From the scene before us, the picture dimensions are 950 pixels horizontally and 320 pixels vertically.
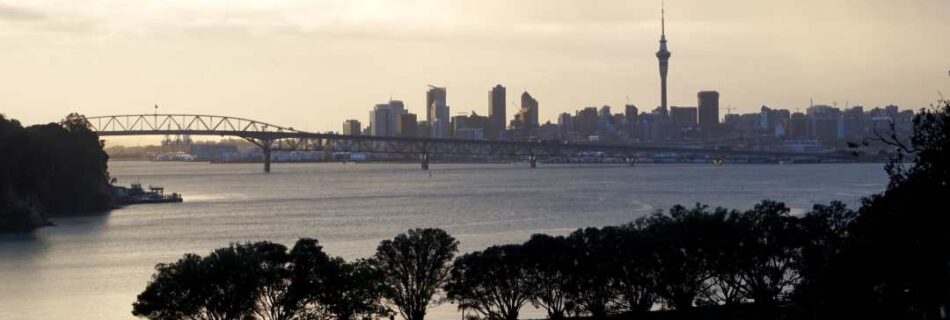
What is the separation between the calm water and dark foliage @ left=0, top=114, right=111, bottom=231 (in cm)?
167

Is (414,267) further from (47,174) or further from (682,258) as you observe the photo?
(47,174)

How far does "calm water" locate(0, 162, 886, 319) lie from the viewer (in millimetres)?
41656

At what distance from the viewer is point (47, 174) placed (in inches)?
3012

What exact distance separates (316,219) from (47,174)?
16.6 meters

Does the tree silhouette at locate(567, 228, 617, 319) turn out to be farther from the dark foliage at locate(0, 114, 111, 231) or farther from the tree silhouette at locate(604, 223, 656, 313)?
the dark foliage at locate(0, 114, 111, 231)

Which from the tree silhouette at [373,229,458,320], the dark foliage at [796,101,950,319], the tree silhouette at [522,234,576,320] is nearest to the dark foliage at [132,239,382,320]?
the tree silhouette at [373,229,458,320]

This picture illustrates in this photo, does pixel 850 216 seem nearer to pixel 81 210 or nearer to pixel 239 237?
pixel 239 237

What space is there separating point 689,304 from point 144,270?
18.4m

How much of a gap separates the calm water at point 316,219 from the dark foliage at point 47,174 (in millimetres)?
1666

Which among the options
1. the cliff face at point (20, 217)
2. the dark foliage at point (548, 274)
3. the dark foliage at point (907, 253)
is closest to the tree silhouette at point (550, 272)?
the dark foliage at point (548, 274)

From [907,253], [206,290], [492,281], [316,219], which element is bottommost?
[316,219]

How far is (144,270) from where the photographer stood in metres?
44.5

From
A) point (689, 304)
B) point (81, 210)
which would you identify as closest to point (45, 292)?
point (689, 304)

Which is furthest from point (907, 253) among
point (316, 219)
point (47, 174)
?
point (47, 174)
